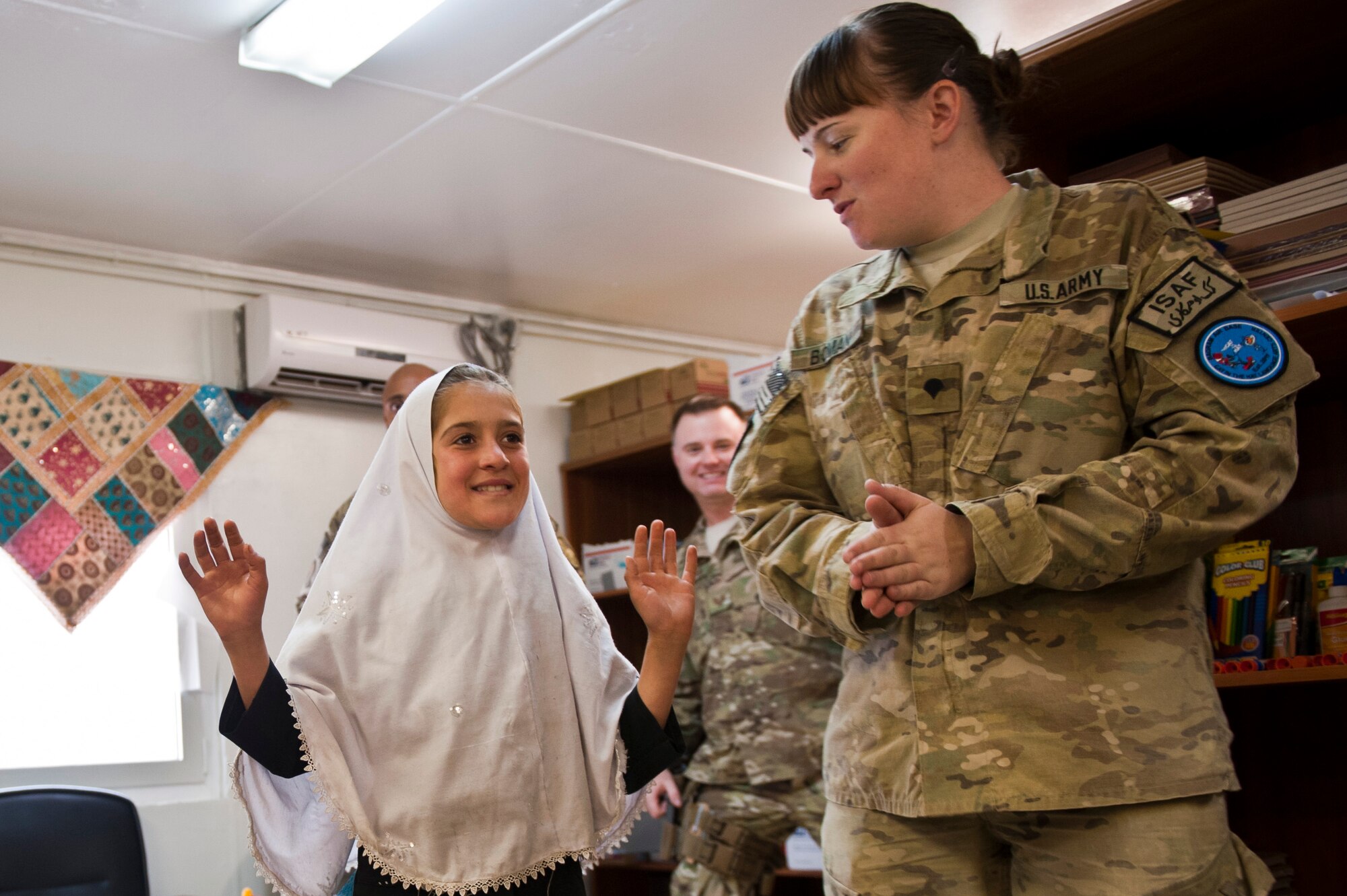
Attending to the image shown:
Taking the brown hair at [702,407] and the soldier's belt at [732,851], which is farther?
the brown hair at [702,407]

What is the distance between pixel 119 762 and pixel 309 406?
1.39 m

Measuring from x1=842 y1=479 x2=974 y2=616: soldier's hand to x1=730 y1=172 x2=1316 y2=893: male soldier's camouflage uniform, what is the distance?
2cm

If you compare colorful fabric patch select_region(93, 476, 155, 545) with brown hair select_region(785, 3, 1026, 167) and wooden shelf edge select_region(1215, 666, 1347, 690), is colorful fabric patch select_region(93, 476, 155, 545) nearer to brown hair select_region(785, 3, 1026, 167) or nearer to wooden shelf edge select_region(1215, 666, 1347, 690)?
brown hair select_region(785, 3, 1026, 167)

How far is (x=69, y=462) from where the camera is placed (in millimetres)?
3885

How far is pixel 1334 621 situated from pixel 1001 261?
984 millimetres

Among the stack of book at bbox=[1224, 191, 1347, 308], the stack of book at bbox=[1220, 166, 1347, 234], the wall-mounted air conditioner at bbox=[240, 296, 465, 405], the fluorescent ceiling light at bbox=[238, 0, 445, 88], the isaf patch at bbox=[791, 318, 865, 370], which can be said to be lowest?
the isaf patch at bbox=[791, 318, 865, 370]

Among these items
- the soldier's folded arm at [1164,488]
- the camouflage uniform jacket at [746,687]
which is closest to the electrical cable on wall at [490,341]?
the camouflage uniform jacket at [746,687]

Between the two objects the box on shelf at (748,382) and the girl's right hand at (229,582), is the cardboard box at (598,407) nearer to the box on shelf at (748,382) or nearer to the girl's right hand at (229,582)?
the box on shelf at (748,382)

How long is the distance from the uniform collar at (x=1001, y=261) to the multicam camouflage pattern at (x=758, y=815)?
2.00 m

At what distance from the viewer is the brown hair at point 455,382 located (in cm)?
185

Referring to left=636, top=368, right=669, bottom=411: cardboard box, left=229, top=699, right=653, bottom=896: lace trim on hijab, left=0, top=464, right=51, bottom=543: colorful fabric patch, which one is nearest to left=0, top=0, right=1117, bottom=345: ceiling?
left=636, top=368, right=669, bottom=411: cardboard box

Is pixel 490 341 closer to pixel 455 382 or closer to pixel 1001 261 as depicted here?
pixel 455 382

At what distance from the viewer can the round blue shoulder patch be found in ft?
4.20

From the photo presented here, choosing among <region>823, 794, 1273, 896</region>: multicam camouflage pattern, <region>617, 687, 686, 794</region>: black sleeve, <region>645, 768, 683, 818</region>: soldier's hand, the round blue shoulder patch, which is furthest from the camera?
<region>645, 768, 683, 818</region>: soldier's hand
